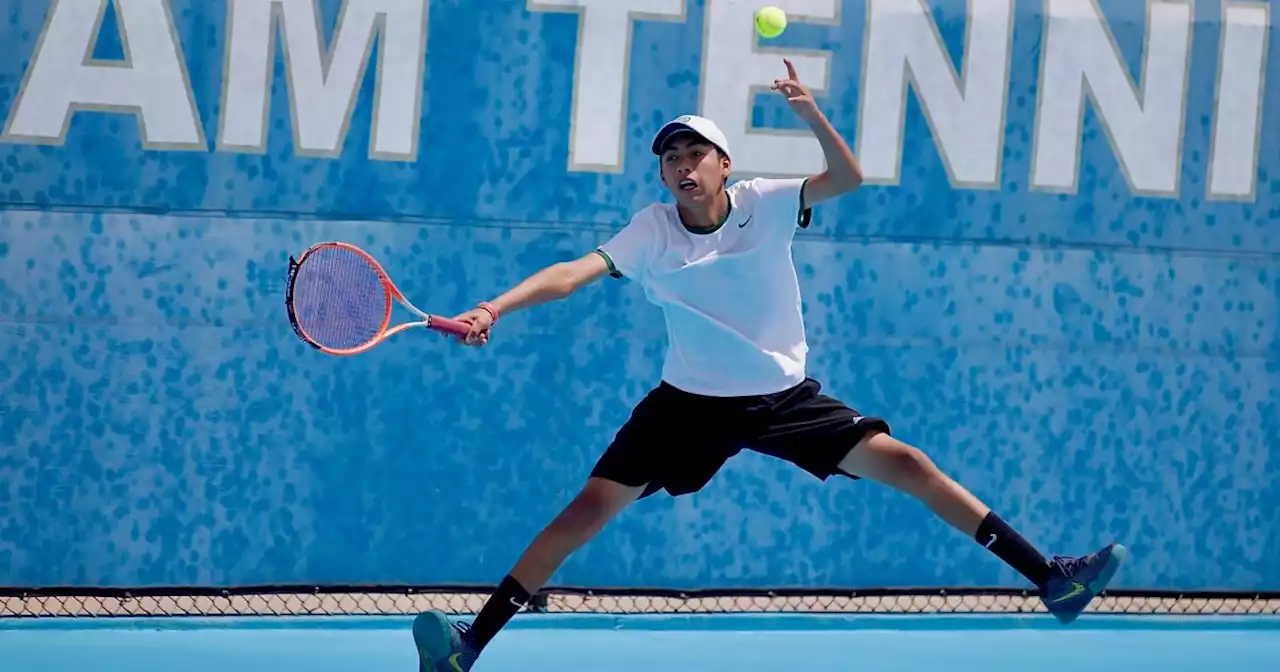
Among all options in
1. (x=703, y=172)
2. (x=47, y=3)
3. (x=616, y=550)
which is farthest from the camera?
(x=616, y=550)

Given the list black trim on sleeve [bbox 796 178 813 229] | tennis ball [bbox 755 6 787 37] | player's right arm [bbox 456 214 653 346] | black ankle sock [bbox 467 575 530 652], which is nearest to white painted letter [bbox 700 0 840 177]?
tennis ball [bbox 755 6 787 37]

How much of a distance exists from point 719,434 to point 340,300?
1042mm

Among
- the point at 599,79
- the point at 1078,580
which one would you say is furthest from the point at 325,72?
the point at 1078,580

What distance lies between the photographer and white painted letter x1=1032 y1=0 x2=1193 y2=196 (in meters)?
5.79

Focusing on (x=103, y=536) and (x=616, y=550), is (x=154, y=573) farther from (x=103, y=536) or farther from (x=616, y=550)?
(x=616, y=550)

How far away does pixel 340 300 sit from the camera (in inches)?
167

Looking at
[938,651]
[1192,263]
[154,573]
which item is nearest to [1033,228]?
[1192,263]

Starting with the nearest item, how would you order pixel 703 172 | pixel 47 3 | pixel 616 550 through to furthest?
1. pixel 703 172
2. pixel 47 3
3. pixel 616 550

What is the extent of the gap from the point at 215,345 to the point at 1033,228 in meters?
2.85

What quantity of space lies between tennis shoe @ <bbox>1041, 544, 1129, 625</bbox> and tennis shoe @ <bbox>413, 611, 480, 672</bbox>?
1446mm

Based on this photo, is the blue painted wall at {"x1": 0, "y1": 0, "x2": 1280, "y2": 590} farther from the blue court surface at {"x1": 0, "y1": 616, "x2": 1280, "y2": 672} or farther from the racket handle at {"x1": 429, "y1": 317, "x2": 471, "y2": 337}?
the racket handle at {"x1": 429, "y1": 317, "x2": 471, "y2": 337}

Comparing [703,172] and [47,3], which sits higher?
[47,3]

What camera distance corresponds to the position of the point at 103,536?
17.6 feet

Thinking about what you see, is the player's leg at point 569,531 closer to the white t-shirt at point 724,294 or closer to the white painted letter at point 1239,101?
the white t-shirt at point 724,294
